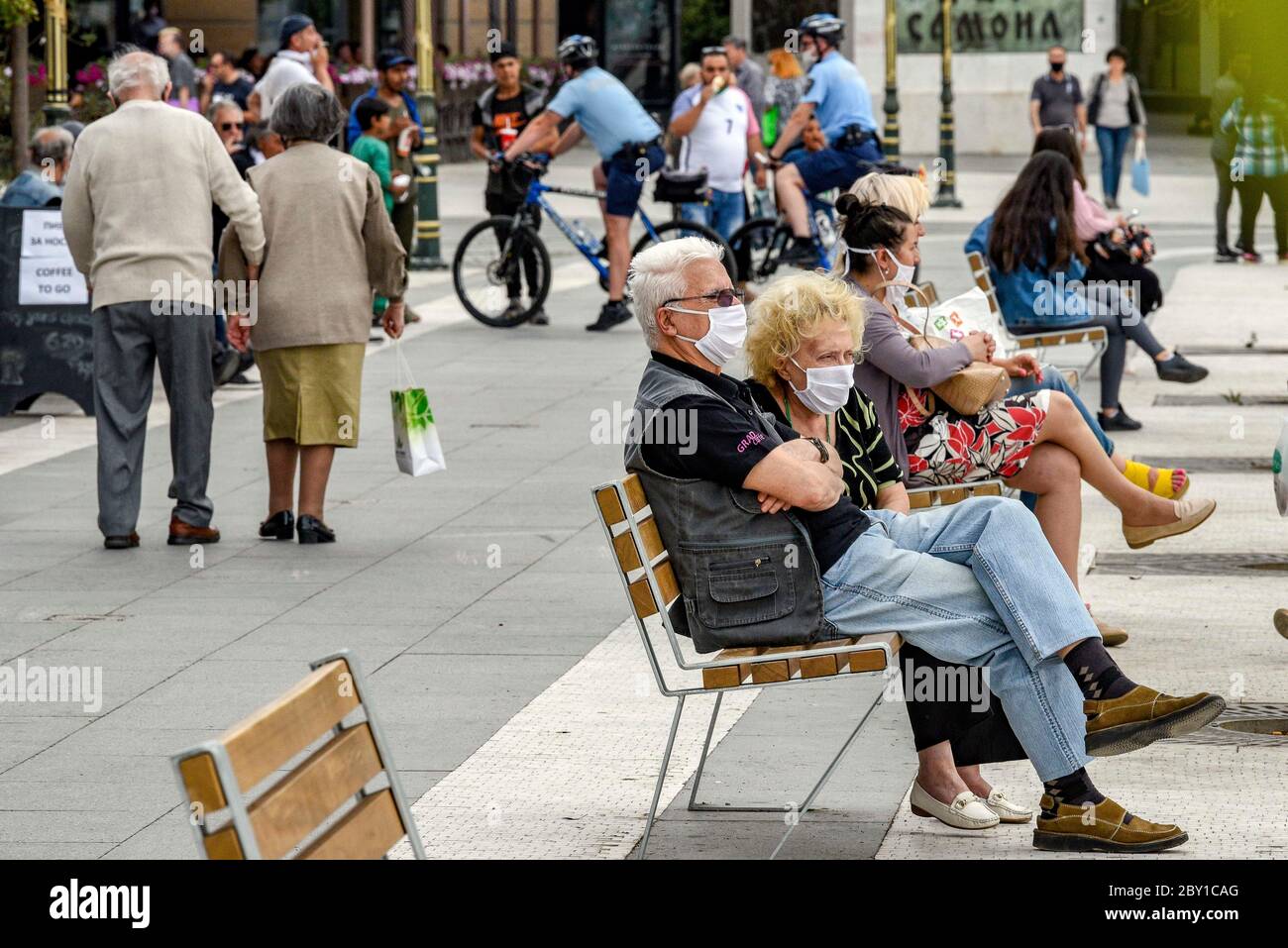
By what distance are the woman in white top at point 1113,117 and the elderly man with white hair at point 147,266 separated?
18.5 m

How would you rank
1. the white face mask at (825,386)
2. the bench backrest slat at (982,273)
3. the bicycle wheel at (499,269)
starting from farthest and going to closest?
the bicycle wheel at (499,269), the bench backrest slat at (982,273), the white face mask at (825,386)

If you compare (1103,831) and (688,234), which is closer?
(1103,831)

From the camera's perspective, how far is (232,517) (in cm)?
872

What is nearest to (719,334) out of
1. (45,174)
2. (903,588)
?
(903,588)

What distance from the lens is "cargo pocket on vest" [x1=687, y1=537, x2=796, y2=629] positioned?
4.71m

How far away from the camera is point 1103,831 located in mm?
4609

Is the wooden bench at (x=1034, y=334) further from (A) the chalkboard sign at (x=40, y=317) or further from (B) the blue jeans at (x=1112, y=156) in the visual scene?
(B) the blue jeans at (x=1112, y=156)

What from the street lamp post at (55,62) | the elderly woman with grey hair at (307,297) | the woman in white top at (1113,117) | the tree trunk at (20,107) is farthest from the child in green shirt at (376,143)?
the woman in white top at (1113,117)

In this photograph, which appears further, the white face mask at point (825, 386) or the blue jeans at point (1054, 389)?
the blue jeans at point (1054, 389)

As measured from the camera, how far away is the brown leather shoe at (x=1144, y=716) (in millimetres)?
4676

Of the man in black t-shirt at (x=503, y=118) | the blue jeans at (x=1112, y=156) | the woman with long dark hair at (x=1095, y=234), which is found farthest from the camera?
the blue jeans at (x=1112, y=156)

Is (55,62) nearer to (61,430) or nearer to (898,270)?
(61,430)

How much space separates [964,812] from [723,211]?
39.0 ft
